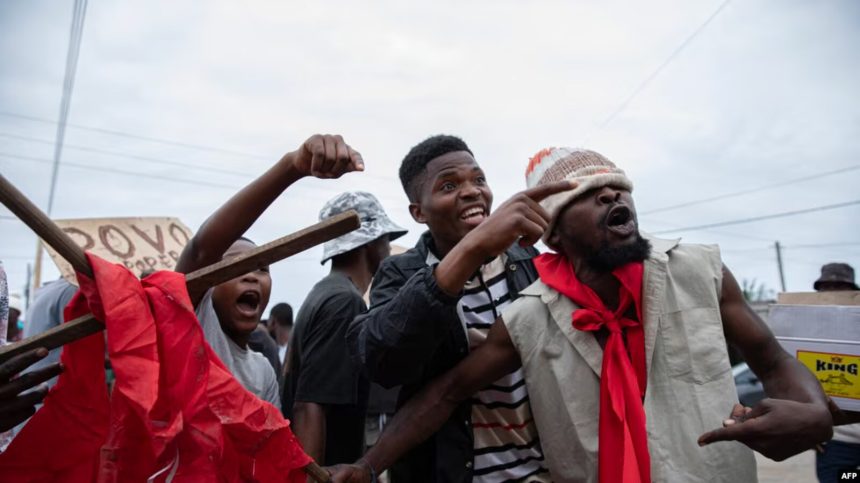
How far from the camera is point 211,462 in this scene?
1.64 metres

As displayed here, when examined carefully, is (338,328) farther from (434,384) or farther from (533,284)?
(533,284)

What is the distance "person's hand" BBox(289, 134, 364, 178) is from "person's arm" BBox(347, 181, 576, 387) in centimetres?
45

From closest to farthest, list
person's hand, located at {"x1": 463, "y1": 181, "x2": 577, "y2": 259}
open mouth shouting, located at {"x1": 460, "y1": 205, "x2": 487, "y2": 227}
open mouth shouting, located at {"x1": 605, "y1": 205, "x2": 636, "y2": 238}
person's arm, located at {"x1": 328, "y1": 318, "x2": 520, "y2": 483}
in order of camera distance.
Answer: person's hand, located at {"x1": 463, "y1": 181, "x2": 577, "y2": 259} → person's arm, located at {"x1": 328, "y1": 318, "x2": 520, "y2": 483} → open mouth shouting, located at {"x1": 605, "y1": 205, "x2": 636, "y2": 238} → open mouth shouting, located at {"x1": 460, "y1": 205, "x2": 487, "y2": 227}

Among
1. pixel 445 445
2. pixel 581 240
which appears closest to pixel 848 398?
pixel 581 240

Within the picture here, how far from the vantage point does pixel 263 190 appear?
6.58ft

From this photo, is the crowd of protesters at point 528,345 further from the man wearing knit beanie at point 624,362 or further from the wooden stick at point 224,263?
the wooden stick at point 224,263

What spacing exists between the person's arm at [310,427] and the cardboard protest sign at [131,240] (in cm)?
301

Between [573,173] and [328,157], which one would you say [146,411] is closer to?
[328,157]

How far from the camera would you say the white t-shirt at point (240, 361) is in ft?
7.78

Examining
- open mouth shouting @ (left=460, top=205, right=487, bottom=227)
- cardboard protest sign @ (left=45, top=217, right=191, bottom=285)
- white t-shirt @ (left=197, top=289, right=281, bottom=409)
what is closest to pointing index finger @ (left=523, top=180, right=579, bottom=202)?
open mouth shouting @ (left=460, top=205, right=487, bottom=227)

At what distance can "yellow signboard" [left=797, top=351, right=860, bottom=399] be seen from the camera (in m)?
2.89

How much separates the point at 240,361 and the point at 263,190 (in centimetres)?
106

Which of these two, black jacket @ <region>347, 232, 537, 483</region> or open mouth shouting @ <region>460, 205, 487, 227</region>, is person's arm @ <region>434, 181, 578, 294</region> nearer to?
black jacket @ <region>347, 232, 537, 483</region>

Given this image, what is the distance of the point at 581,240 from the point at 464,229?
46 centimetres
